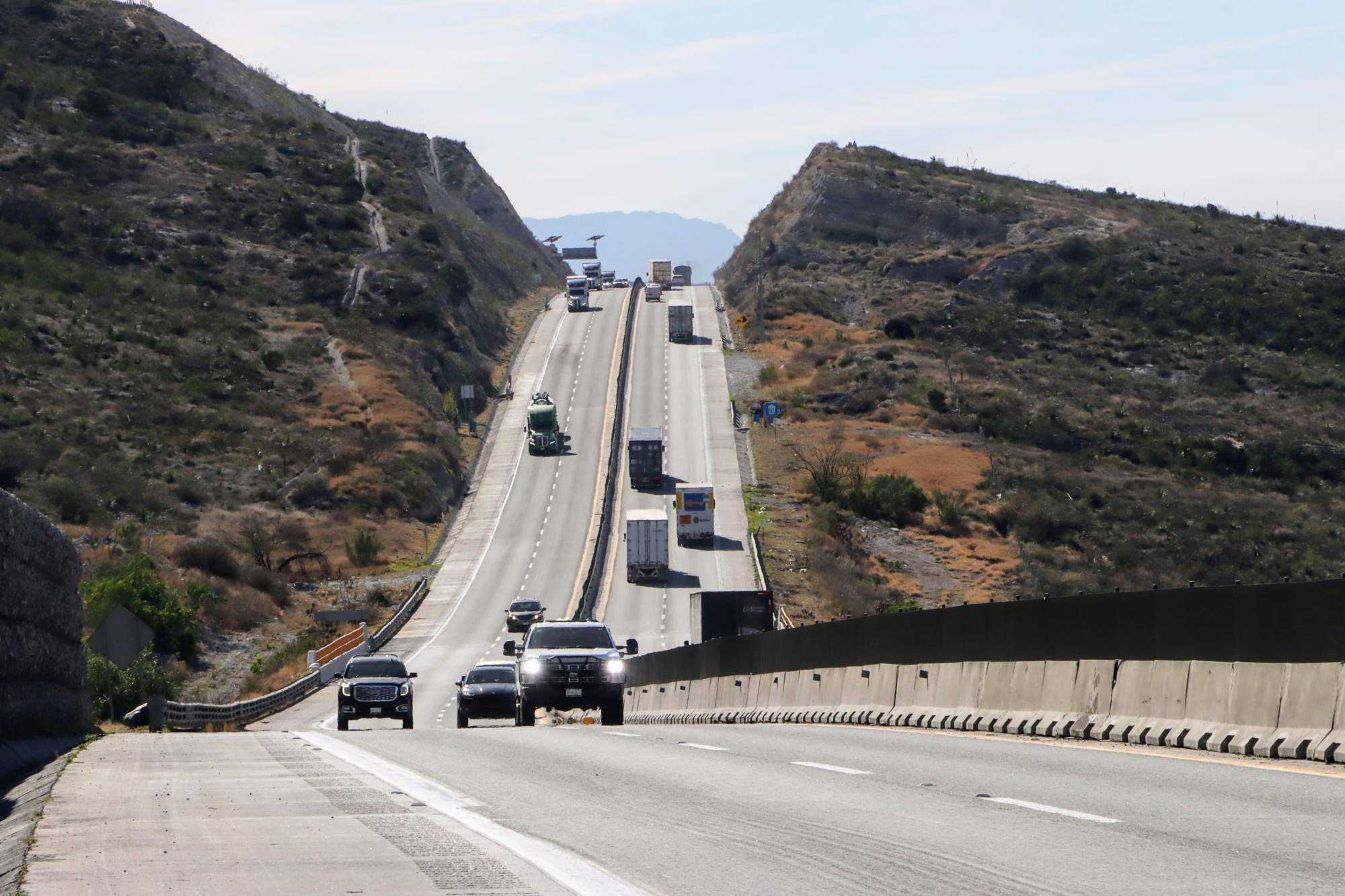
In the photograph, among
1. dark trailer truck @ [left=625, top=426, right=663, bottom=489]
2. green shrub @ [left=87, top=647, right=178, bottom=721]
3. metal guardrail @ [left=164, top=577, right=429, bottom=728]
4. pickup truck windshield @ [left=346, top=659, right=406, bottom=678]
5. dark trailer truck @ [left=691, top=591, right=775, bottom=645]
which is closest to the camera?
green shrub @ [left=87, top=647, right=178, bottom=721]

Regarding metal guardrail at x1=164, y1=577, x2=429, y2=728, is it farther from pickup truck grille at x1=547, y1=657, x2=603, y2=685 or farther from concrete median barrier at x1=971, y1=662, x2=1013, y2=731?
concrete median barrier at x1=971, y1=662, x2=1013, y2=731

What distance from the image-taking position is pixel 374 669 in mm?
33969

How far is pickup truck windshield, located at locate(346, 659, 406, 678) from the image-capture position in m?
33.8

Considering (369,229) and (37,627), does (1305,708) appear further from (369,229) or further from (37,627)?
(369,229)

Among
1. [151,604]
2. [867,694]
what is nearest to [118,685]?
[867,694]

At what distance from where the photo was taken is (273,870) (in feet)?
28.1

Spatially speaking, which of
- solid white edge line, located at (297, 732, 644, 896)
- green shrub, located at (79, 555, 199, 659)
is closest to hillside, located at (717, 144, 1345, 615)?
green shrub, located at (79, 555, 199, 659)

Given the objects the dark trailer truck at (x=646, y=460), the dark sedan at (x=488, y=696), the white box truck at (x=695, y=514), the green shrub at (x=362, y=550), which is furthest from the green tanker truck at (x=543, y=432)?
the dark sedan at (x=488, y=696)

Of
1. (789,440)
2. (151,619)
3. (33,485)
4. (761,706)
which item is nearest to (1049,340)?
(789,440)

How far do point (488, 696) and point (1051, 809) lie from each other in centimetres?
2283

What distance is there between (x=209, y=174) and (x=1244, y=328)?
86589 millimetres

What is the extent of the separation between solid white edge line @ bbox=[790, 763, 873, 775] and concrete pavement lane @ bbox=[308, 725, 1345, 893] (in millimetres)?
66

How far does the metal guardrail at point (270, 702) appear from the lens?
30906 mm

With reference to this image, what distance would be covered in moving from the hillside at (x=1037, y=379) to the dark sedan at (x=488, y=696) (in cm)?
3292
